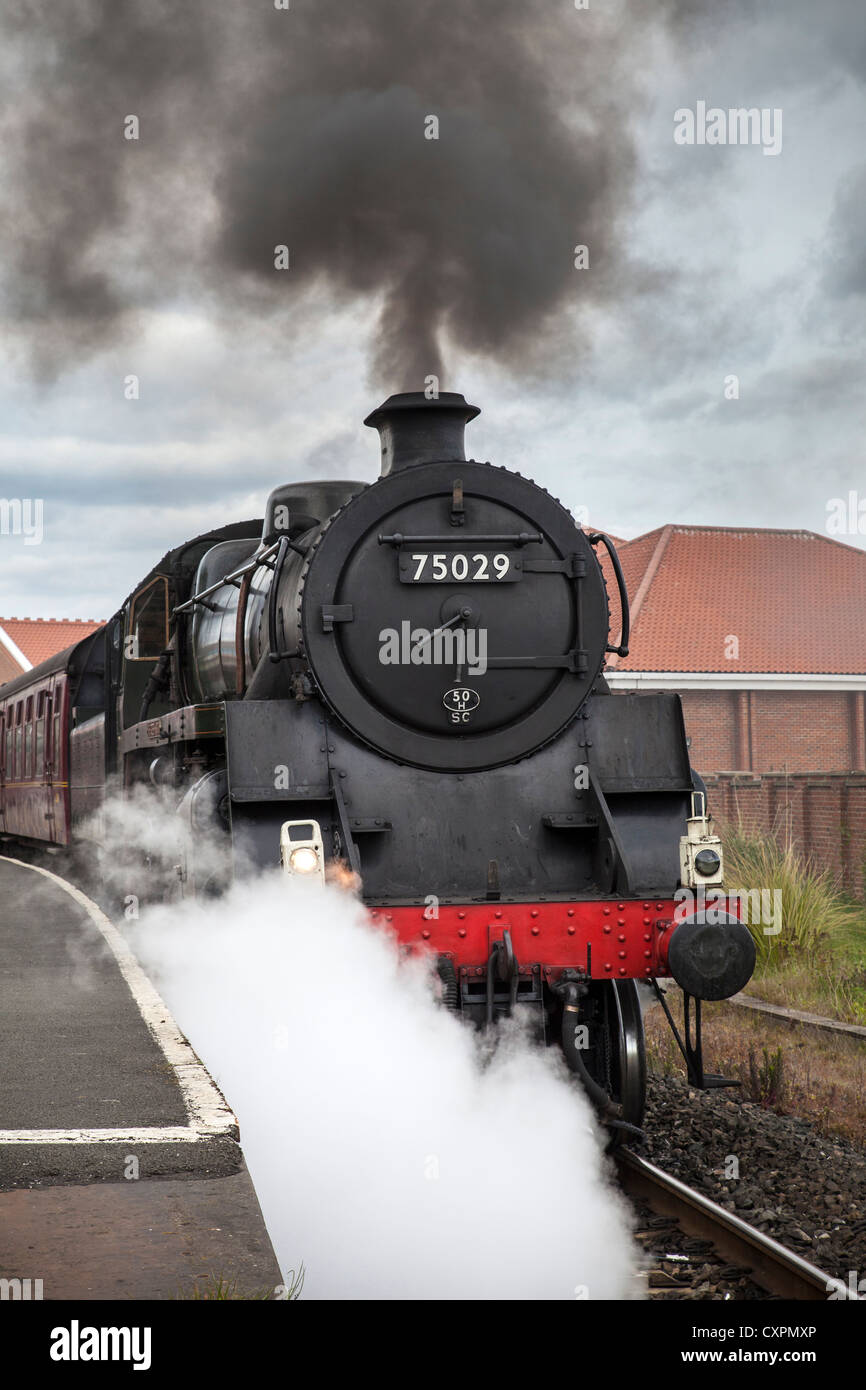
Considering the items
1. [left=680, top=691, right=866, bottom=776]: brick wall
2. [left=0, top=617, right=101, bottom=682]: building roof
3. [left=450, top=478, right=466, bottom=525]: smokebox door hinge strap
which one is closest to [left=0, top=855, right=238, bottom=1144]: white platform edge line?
[left=450, top=478, right=466, bottom=525]: smokebox door hinge strap

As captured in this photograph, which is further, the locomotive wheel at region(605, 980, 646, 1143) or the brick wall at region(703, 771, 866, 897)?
the brick wall at region(703, 771, 866, 897)

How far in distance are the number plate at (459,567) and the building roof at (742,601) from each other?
51.4ft

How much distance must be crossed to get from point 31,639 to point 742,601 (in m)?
26.0

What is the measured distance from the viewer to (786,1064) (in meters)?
7.38

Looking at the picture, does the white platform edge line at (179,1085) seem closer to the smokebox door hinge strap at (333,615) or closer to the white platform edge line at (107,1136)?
the white platform edge line at (107,1136)

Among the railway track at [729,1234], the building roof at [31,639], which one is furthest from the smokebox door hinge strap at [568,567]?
the building roof at [31,639]

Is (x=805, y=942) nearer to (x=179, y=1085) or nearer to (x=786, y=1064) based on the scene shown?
(x=786, y=1064)

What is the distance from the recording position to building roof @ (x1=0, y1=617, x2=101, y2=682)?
135 feet

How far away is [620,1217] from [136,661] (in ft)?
17.9

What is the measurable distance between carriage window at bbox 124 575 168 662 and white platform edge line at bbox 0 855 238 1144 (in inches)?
88.3

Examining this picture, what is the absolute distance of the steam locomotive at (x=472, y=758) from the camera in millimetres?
5504

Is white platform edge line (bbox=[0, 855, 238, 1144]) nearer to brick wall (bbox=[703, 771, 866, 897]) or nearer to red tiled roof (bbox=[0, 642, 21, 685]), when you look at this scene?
brick wall (bbox=[703, 771, 866, 897])
